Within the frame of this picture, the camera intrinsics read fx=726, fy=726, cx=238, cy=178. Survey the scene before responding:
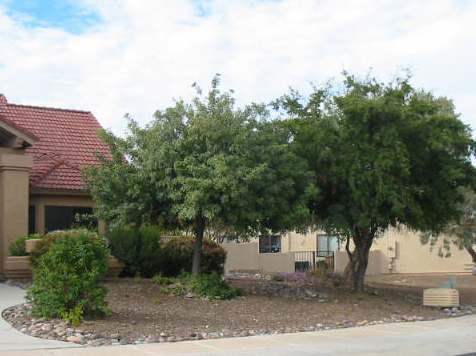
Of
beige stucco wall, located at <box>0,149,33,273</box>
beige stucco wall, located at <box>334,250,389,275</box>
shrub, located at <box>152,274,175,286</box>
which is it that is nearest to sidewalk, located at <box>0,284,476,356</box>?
shrub, located at <box>152,274,175,286</box>

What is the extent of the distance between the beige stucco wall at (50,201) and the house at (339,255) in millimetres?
13085

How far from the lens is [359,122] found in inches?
781

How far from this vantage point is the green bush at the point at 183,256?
→ 903 inches

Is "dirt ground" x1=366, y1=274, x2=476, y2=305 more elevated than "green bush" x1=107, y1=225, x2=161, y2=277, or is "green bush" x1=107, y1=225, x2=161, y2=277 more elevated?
"green bush" x1=107, y1=225, x2=161, y2=277

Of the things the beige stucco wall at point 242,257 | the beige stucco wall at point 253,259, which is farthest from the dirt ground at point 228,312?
the beige stucco wall at point 253,259

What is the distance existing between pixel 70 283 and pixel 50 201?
34.1ft

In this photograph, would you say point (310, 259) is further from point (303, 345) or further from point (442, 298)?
point (303, 345)

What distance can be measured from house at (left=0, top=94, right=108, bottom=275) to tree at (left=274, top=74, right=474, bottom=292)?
743 centimetres

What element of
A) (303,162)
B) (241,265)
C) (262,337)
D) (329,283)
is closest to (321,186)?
(303,162)

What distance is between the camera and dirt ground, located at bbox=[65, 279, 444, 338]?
542 inches

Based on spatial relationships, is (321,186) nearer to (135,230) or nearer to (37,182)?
(135,230)

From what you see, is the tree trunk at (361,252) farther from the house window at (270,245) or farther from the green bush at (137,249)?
the house window at (270,245)

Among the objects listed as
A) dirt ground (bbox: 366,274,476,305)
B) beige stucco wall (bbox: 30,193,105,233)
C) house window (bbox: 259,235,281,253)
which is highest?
beige stucco wall (bbox: 30,193,105,233)

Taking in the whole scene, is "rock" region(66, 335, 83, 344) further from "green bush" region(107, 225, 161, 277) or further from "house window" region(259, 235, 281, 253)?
"house window" region(259, 235, 281, 253)
